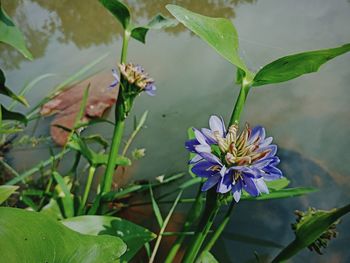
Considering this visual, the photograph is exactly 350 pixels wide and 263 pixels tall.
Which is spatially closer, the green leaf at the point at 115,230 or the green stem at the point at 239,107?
the green stem at the point at 239,107

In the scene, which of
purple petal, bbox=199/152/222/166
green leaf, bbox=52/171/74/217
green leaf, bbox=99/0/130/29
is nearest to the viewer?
purple petal, bbox=199/152/222/166

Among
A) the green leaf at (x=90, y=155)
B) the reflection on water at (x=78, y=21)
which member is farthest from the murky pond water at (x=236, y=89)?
the green leaf at (x=90, y=155)

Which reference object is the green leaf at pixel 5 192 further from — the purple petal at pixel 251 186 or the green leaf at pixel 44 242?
the purple petal at pixel 251 186

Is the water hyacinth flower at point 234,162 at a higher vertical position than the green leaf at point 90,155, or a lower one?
higher

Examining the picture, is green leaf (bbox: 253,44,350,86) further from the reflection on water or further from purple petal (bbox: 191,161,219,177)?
the reflection on water

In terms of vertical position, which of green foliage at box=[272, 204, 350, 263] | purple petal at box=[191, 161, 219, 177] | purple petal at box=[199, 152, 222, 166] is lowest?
green foliage at box=[272, 204, 350, 263]

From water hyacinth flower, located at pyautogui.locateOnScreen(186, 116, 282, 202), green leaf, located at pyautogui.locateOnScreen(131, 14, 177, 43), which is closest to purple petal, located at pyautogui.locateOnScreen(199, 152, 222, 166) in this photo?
water hyacinth flower, located at pyautogui.locateOnScreen(186, 116, 282, 202)
